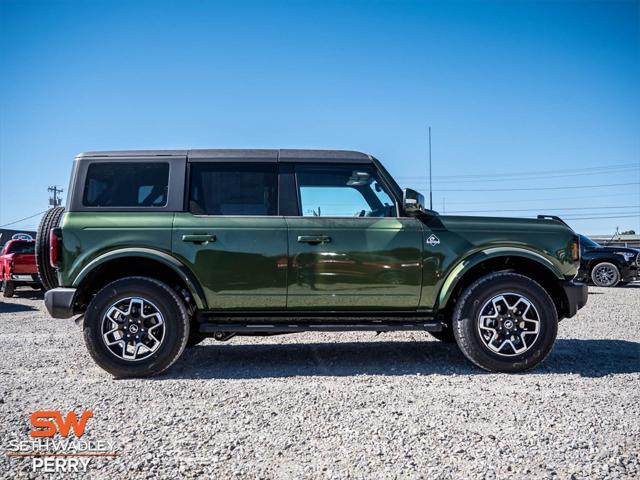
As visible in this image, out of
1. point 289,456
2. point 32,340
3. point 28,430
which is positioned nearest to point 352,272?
point 289,456

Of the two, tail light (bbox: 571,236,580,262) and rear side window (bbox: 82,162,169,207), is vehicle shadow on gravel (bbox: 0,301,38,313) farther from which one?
tail light (bbox: 571,236,580,262)

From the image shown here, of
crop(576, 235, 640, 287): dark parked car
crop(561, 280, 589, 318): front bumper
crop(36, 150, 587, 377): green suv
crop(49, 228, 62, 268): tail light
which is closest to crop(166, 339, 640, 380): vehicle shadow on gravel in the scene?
crop(36, 150, 587, 377): green suv

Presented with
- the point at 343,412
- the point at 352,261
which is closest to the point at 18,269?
the point at 352,261

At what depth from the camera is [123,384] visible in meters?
3.94

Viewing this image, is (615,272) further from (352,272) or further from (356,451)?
(356,451)

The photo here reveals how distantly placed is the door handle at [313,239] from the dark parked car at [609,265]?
11.9m

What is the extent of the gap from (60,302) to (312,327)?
85.0 inches

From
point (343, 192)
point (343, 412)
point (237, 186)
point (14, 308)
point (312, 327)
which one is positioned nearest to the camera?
point (343, 412)

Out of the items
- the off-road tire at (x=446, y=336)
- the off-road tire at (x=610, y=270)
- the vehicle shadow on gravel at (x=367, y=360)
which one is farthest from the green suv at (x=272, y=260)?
the off-road tire at (x=610, y=270)

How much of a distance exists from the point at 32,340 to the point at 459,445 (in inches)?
215

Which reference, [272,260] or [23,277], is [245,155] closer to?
[272,260]

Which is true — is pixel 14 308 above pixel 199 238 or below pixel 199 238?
below

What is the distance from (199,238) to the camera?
429 cm

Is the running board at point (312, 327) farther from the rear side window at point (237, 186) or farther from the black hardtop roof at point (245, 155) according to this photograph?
the black hardtop roof at point (245, 155)
